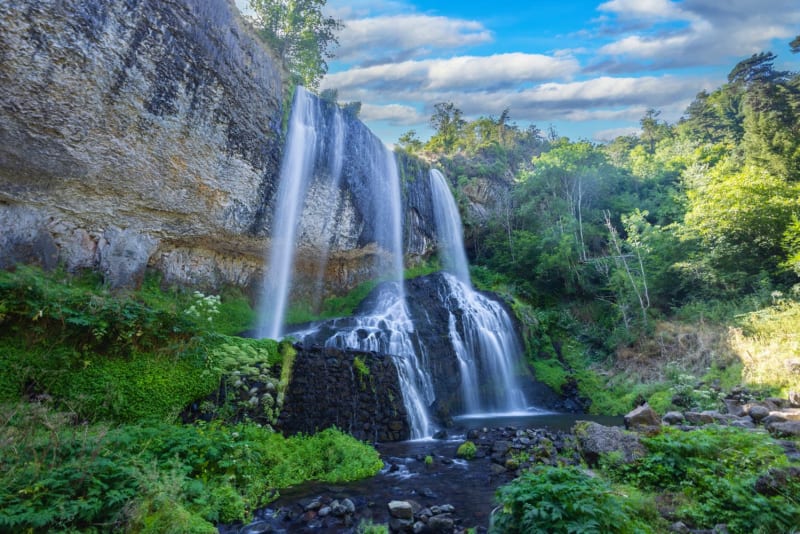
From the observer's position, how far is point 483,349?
50.7 ft

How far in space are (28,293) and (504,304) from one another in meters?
16.1

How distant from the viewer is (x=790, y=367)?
35.4 feet

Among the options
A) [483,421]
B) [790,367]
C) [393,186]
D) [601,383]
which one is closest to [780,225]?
[790,367]

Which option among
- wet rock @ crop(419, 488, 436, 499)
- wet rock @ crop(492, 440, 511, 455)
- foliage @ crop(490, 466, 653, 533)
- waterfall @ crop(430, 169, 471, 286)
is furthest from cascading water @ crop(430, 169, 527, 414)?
foliage @ crop(490, 466, 653, 533)

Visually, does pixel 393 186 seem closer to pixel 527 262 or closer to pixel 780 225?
pixel 527 262

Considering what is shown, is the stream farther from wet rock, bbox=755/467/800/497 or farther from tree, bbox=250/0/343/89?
tree, bbox=250/0/343/89

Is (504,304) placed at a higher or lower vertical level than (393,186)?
lower

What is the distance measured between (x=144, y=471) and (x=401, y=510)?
311 centimetres

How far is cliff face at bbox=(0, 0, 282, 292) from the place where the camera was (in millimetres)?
9164

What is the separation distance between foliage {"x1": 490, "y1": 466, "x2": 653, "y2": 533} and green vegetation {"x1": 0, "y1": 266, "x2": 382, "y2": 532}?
3058 mm

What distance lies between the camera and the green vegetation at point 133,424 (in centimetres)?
361

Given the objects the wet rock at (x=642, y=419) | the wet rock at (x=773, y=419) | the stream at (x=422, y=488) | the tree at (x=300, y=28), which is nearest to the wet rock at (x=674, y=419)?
the wet rock at (x=642, y=419)

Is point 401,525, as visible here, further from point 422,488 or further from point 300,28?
point 300,28

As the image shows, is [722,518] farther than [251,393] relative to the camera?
No
